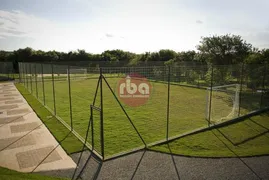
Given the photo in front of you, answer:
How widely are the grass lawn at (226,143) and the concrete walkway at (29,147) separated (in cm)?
281

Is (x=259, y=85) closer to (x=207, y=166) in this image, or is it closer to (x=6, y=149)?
(x=207, y=166)

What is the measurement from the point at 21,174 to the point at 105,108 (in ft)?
22.0

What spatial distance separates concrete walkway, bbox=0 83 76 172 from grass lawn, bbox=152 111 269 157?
2.81 metres

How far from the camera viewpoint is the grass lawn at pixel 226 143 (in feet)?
17.9

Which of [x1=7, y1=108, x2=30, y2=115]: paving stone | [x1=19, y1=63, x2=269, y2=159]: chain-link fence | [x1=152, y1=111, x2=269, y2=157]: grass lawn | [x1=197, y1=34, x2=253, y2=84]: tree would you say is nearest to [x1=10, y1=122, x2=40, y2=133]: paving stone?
[x1=19, y1=63, x2=269, y2=159]: chain-link fence

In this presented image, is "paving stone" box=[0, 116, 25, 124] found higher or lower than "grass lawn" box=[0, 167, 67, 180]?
higher

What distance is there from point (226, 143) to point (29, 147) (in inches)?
242

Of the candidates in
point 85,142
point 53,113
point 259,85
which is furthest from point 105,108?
point 259,85

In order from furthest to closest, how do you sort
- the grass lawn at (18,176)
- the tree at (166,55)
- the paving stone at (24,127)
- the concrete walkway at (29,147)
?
the tree at (166,55) < the paving stone at (24,127) < the concrete walkway at (29,147) < the grass lawn at (18,176)

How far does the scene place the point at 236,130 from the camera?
7355 mm

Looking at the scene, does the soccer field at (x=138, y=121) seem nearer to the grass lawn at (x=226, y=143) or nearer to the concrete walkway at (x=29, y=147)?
the grass lawn at (x=226, y=143)

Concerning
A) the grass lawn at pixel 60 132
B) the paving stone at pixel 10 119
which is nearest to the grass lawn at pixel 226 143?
the grass lawn at pixel 60 132

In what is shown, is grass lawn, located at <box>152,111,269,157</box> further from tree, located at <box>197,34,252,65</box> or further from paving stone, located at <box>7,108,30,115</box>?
tree, located at <box>197,34,252,65</box>

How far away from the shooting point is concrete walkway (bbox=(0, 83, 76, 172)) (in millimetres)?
4875
